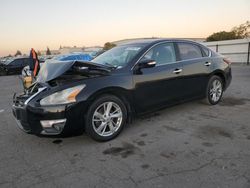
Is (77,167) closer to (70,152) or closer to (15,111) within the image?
(70,152)

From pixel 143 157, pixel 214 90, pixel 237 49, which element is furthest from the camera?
pixel 237 49

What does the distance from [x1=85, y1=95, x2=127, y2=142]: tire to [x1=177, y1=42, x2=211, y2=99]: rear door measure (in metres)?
1.66

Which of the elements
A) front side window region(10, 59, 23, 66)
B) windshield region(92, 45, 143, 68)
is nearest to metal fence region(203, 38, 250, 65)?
windshield region(92, 45, 143, 68)

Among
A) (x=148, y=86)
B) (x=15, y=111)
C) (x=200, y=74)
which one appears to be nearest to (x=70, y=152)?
(x=15, y=111)

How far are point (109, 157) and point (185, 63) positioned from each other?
2540 millimetres

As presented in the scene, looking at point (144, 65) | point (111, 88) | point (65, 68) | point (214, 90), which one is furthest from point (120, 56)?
point (214, 90)

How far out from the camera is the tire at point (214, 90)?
5.09 metres

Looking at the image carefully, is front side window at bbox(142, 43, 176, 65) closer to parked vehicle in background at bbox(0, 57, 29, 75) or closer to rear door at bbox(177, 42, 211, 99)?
rear door at bbox(177, 42, 211, 99)

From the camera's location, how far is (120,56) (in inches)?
163

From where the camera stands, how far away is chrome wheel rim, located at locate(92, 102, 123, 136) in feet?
11.0

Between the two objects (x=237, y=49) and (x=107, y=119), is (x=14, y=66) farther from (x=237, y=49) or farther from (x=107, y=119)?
(x=237, y=49)

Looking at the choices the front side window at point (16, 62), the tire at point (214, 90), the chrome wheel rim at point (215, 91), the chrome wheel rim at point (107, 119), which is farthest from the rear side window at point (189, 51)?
the front side window at point (16, 62)

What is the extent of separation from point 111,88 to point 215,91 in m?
3.07

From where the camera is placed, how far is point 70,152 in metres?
3.18
